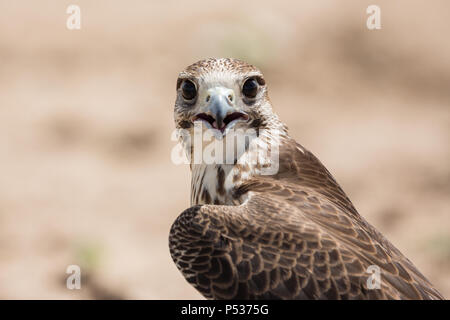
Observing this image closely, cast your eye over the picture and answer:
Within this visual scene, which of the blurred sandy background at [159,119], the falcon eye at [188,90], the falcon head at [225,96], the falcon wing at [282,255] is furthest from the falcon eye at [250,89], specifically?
the blurred sandy background at [159,119]

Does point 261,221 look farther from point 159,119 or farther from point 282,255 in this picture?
point 159,119

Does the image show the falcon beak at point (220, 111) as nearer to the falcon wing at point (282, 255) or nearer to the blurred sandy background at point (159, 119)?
the falcon wing at point (282, 255)

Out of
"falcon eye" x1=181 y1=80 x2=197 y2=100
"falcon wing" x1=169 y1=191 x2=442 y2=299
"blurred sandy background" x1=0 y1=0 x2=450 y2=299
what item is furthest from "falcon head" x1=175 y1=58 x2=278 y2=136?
"blurred sandy background" x1=0 y1=0 x2=450 y2=299

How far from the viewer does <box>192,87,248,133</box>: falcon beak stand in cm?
447

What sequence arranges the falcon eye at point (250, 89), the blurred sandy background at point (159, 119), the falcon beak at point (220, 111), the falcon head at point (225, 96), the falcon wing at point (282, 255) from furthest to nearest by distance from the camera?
the blurred sandy background at point (159, 119) < the falcon eye at point (250, 89) < the falcon head at point (225, 96) < the falcon beak at point (220, 111) < the falcon wing at point (282, 255)

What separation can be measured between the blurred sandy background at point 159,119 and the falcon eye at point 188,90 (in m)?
3.50

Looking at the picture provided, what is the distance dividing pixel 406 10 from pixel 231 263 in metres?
9.37

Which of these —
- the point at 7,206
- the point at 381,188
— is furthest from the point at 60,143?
the point at 381,188

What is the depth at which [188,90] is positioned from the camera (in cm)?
492

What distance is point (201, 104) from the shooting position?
4746 millimetres

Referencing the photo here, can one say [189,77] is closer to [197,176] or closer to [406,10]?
[197,176]

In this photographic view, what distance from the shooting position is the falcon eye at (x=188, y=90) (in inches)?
193

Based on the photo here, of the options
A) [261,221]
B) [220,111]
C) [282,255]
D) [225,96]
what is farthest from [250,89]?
[282,255]

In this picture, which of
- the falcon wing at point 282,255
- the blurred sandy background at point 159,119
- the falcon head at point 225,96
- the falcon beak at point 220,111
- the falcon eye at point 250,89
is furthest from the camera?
the blurred sandy background at point 159,119
